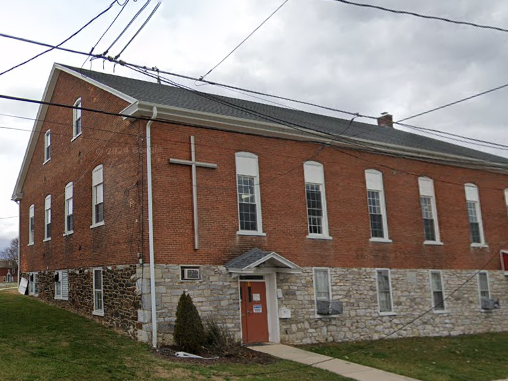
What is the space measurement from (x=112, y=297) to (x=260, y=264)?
5066 millimetres

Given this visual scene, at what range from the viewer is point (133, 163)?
16781 millimetres

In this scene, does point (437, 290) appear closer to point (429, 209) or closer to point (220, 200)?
point (429, 209)

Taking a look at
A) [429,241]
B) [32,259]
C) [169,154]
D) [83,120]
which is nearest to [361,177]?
[429,241]

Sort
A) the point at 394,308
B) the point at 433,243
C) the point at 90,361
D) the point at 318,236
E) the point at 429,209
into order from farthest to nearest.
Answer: the point at 429,209 → the point at 433,243 → the point at 394,308 → the point at 318,236 → the point at 90,361

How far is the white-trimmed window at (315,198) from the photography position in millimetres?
20188

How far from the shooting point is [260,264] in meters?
17.2

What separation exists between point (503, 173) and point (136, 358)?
73.9ft

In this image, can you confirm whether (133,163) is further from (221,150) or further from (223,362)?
(223,362)

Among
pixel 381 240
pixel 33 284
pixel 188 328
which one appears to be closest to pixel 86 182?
pixel 188 328

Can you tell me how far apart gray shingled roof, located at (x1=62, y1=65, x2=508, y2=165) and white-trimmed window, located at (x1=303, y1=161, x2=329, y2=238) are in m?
2.17

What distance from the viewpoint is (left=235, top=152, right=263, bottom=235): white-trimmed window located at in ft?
60.1

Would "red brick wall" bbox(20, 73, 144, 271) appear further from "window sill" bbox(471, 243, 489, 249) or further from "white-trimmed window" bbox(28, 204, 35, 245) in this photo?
"window sill" bbox(471, 243, 489, 249)

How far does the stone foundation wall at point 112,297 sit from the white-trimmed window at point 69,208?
5.77 ft

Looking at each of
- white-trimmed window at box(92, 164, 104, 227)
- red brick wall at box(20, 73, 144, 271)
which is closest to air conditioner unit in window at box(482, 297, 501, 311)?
red brick wall at box(20, 73, 144, 271)
